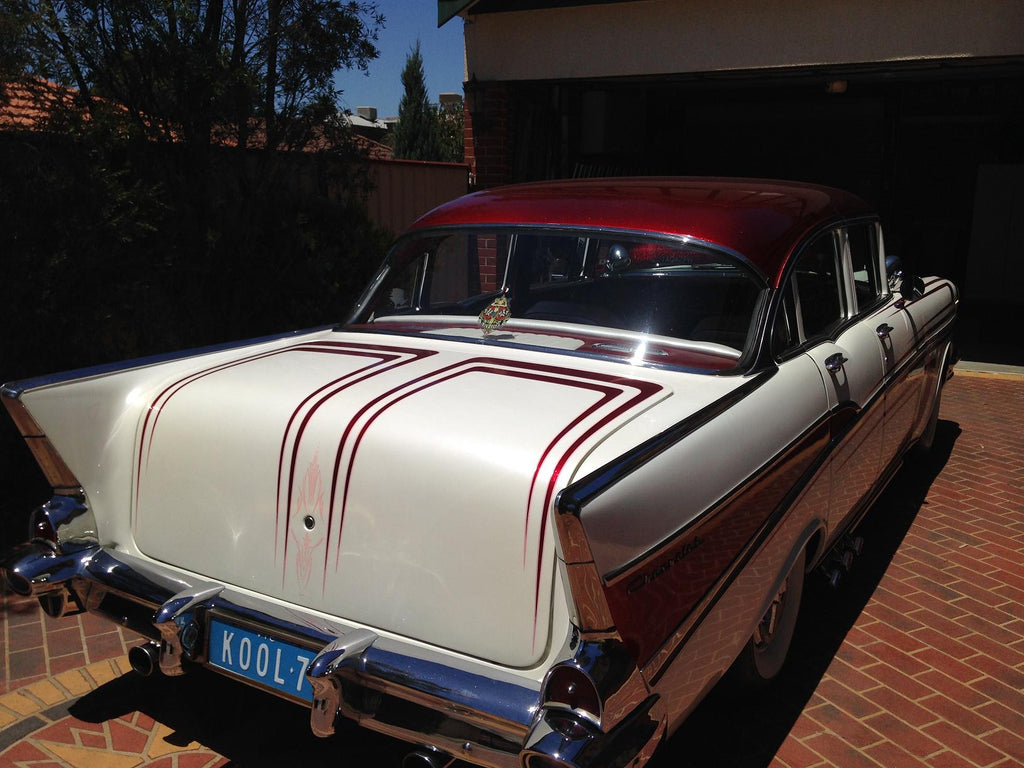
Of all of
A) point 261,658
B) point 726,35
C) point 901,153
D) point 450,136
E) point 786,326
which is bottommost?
point 261,658

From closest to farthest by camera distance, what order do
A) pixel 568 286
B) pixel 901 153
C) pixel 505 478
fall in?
pixel 505 478, pixel 568 286, pixel 901 153

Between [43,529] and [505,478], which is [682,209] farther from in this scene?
[43,529]

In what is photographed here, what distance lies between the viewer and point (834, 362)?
125 inches

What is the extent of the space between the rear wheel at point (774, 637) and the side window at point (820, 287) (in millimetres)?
896

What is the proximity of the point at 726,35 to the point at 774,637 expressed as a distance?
20.8 feet

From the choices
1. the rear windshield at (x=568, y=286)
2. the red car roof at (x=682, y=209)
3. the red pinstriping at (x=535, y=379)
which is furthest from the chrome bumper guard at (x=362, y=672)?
the red car roof at (x=682, y=209)

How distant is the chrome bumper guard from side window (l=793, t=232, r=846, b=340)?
6.12 ft

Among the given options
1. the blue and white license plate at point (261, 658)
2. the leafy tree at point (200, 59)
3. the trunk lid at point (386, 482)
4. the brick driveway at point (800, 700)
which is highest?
the leafy tree at point (200, 59)

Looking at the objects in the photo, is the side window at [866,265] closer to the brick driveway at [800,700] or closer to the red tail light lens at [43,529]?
the brick driveway at [800,700]

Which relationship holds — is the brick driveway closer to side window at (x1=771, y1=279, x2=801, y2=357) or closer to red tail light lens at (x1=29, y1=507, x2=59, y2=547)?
red tail light lens at (x1=29, y1=507, x2=59, y2=547)

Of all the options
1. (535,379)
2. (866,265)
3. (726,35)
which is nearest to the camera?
(535,379)

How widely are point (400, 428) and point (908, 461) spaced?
4.38 m

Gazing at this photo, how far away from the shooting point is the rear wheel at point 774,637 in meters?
2.84

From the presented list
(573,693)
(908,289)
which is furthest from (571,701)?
(908,289)
